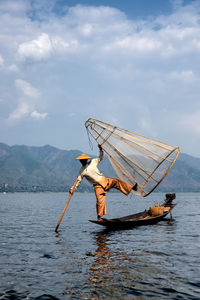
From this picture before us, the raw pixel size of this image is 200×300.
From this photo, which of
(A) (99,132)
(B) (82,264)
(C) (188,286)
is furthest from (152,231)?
(C) (188,286)

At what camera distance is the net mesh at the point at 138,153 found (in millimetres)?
16172

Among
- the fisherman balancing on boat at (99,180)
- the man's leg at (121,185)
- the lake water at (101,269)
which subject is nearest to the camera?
the lake water at (101,269)

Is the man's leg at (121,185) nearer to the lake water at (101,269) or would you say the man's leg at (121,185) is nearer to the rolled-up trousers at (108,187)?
the rolled-up trousers at (108,187)

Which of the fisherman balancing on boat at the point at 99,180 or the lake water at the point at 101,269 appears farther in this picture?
the fisherman balancing on boat at the point at 99,180

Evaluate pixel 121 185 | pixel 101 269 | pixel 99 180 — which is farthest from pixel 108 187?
pixel 101 269

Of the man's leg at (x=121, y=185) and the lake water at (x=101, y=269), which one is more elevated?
the man's leg at (x=121, y=185)

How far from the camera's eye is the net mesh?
16.2 meters

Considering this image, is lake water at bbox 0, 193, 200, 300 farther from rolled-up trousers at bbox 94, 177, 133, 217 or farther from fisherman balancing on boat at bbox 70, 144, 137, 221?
fisherman balancing on boat at bbox 70, 144, 137, 221

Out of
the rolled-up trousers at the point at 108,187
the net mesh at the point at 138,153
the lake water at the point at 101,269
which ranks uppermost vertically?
the net mesh at the point at 138,153

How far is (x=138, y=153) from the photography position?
A: 16594mm

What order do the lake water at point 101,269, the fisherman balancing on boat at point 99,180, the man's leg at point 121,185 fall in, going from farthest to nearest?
the fisherman balancing on boat at point 99,180
the man's leg at point 121,185
the lake water at point 101,269

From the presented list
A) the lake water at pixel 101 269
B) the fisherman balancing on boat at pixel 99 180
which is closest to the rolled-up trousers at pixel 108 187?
the fisherman balancing on boat at pixel 99 180

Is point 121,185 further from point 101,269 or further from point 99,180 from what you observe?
point 101,269

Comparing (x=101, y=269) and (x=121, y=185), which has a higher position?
(x=121, y=185)
